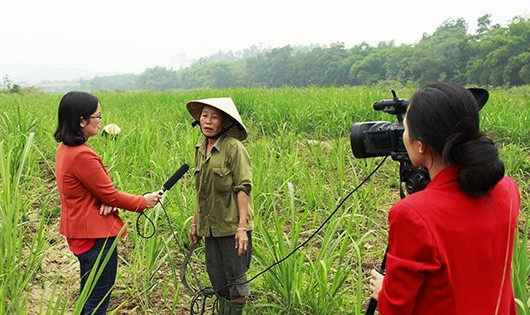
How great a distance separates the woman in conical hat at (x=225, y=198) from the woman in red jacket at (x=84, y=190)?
364 millimetres

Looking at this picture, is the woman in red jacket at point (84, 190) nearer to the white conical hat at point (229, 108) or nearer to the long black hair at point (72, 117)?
the long black hair at point (72, 117)

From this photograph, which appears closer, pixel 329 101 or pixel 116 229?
pixel 116 229

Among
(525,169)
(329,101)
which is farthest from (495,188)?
(329,101)

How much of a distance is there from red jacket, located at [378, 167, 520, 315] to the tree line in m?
10.6

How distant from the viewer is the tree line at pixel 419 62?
Answer: 2503cm

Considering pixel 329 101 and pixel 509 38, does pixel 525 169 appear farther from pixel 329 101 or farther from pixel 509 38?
pixel 509 38

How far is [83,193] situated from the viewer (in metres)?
1.86

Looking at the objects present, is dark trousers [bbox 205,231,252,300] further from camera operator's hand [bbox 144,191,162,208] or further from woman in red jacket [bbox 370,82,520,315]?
woman in red jacket [bbox 370,82,520,315]

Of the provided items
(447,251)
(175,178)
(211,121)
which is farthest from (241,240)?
(447,251)

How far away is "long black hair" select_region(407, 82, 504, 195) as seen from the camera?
0.92 metres

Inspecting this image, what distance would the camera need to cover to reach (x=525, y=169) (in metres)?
4.25

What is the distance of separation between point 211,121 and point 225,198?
350 mm

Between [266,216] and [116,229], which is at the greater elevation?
[116,229]

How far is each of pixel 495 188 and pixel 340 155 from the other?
9.10ft
